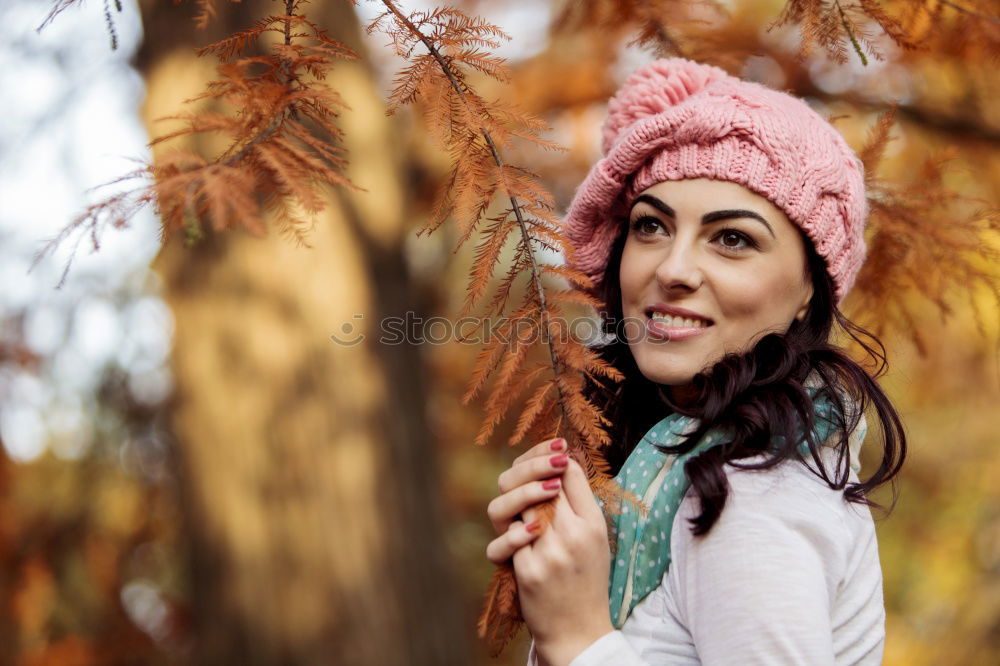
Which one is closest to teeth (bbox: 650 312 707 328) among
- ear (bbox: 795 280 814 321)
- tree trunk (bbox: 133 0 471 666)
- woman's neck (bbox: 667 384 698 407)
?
woman's neck (bbox: 667 384 698 407)

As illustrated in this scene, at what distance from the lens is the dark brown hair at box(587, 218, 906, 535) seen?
125 cm

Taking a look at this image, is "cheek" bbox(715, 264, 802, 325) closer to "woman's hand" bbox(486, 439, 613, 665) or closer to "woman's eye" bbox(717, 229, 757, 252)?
"woman's eye" bbox(717, 229, 757, 252)

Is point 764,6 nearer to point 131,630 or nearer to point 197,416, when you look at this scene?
point 197,416

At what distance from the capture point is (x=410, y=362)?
3.24 meters

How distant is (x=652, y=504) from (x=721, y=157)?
1.85ft

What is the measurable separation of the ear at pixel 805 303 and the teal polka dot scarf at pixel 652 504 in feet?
0.48

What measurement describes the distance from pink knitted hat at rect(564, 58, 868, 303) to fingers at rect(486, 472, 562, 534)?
36cm

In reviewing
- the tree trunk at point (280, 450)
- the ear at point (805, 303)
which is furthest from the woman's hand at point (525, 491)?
the tree trunk at point (280, 450)

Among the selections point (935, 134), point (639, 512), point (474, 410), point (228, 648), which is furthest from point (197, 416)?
point (474, 410)

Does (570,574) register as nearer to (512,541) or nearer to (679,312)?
(512,541)

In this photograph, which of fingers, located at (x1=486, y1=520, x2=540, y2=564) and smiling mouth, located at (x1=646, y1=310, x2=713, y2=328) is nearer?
fingers, located at (x1=486, y1=520, x2=540, y2=564)

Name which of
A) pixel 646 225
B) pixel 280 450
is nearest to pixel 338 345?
pixel 280 450

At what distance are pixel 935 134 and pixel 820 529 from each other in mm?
2932

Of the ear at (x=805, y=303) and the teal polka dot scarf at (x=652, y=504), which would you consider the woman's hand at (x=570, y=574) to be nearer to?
the teal polka dot scarf at (x=652, y=504)
